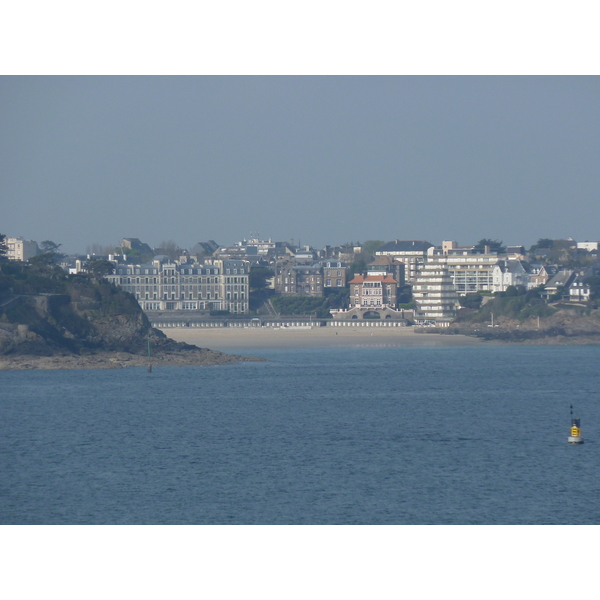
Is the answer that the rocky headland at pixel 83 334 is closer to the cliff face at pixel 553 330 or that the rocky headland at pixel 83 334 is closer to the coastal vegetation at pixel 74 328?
the coastal vegetation at pixel 74 328

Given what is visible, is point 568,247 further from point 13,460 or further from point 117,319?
point 13,460

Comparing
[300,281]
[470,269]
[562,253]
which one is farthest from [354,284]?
[562,253]

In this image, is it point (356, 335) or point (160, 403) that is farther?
point (356, 335)

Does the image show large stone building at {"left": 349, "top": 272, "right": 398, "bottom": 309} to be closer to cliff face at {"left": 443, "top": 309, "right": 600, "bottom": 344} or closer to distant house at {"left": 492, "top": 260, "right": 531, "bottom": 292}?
distant house at {"left": 492, "top": 260, "right": 531, "bottom": 292}

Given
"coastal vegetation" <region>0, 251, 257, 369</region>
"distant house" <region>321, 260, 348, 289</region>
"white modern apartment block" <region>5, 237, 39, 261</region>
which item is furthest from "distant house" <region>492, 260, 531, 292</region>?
"white modern apartment block" <region>5, 237, 39, 261</region>

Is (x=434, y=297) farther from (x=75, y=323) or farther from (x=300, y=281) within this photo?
(x=75, y=323)

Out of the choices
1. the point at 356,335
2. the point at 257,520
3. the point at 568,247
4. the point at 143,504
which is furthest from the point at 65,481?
the point at 568,247

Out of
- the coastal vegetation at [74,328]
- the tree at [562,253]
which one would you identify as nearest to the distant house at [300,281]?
the tree at [562,253]
